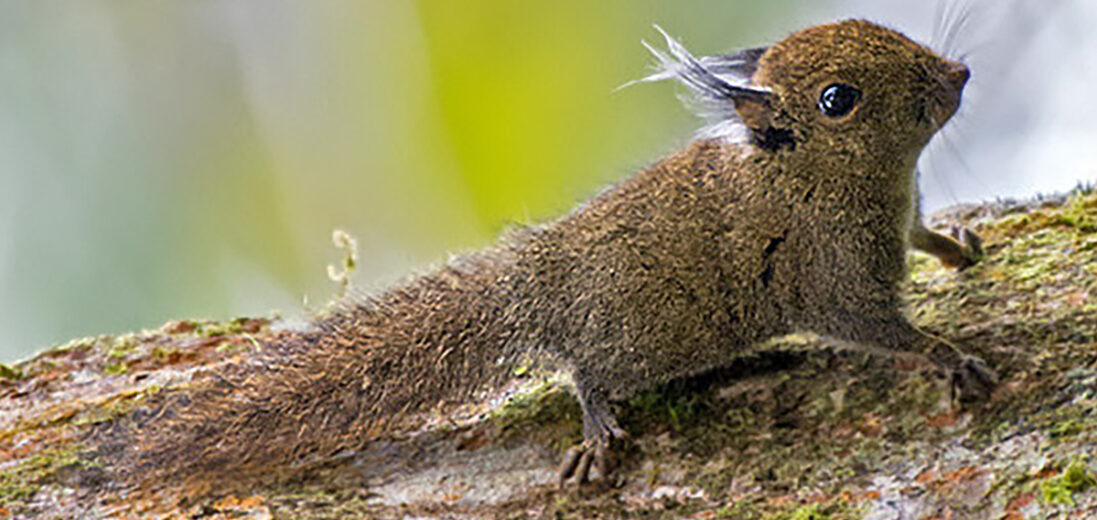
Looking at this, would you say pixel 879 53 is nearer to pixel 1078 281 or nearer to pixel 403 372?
pixel 1078 281

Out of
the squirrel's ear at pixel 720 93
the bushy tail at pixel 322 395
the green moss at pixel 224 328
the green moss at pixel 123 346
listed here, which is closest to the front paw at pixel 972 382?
the squirrel's ear at pixel 720 93

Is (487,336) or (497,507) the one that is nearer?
(497,507)

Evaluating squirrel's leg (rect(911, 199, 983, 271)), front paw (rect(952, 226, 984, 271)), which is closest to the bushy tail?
squirrel's leg (rect(911, 199, 983, 271))

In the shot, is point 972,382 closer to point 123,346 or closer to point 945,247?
point 945,247

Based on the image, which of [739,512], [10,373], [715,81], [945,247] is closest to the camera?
[739,512]

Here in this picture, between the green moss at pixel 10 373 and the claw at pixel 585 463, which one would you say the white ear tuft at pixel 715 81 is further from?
the green moss at pixel 10 373

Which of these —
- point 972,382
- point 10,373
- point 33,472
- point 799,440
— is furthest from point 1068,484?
point 10,373

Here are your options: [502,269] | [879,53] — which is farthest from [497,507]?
[879,53]
